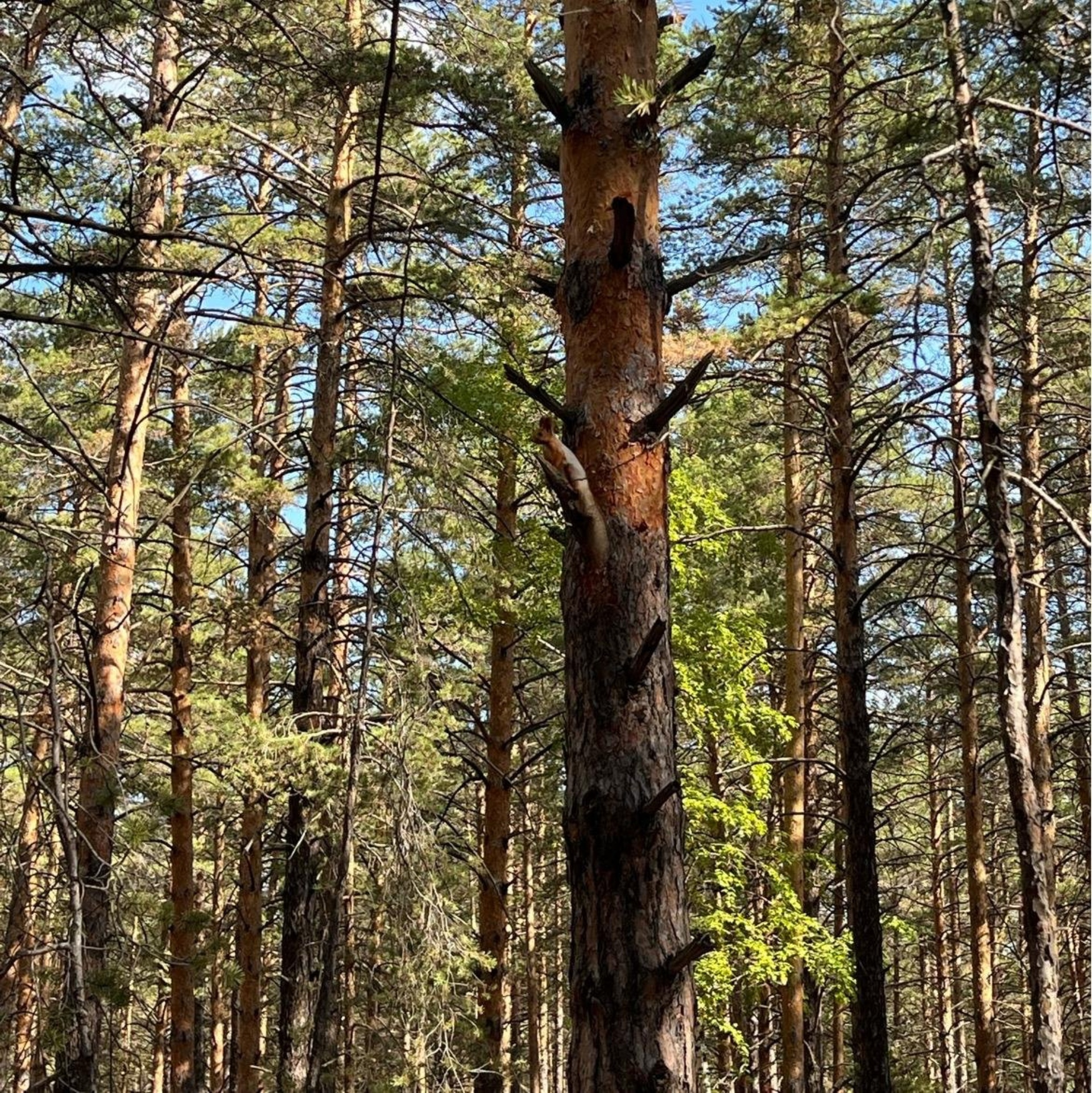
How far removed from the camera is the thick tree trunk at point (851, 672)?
8.06 m

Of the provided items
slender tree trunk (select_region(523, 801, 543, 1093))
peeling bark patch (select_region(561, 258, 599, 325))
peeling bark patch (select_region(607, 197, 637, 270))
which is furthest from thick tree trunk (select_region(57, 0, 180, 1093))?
slender tree trunk (select_region(523, 801, 543, 1093))

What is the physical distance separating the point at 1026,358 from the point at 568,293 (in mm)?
8859

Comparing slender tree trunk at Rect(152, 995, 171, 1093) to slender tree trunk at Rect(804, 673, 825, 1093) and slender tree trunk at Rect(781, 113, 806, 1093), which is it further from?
slender tree trunk at Rect(781, 113, 806, 1093)

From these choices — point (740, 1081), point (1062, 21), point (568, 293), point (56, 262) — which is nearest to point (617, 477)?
point (568, 293)

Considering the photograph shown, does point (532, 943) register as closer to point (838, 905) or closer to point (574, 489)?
point (838, 905)

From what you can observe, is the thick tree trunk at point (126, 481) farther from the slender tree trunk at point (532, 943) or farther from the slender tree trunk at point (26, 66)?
the slender tree trunk at point (532, 943)

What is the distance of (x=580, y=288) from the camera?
323 cm

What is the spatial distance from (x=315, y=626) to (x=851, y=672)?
4.59 metres

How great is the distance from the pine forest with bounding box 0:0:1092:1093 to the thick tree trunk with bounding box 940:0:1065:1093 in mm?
31

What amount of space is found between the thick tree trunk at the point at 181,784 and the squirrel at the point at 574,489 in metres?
7.91

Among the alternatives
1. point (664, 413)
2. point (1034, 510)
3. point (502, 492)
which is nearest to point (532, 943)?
point (502, 492)

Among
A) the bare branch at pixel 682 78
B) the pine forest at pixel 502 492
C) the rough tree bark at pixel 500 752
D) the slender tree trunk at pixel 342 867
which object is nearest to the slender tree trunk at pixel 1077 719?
the pine forest at pixel 502 492

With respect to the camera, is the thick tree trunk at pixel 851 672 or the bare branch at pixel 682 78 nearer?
the bare branch at pixel 682 78

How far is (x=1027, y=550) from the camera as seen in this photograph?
11.1 meters
